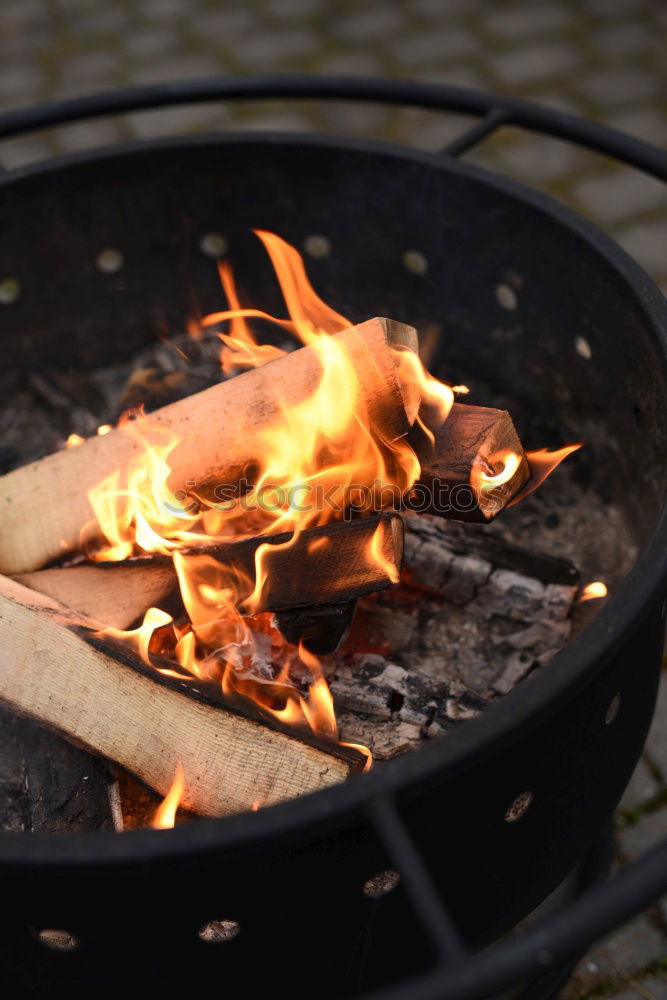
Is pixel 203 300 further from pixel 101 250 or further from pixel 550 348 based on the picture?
pixel 550 348

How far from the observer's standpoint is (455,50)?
13.3ft

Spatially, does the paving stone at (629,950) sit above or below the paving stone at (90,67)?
below

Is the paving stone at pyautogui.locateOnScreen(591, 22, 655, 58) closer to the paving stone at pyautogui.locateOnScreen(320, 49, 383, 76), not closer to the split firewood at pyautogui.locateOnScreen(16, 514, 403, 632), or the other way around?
the paving stone at pyautogui.locateOnScreen(320, 49, 383, 76)

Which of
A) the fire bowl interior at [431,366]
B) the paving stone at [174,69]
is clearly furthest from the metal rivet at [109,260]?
the paving stone at [174,69]

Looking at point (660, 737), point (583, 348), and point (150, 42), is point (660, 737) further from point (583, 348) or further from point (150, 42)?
point (150, 42)

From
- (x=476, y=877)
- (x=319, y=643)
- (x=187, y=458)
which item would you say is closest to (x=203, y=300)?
(x=187, y=458)

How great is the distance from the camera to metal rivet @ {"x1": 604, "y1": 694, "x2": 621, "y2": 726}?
4.35 ft

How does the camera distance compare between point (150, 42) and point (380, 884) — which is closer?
point (380, 884)

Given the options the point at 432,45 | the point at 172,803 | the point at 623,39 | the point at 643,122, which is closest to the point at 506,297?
the point at 172,803

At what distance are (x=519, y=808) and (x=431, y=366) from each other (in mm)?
1167

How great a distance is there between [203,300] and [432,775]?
4.93 ft

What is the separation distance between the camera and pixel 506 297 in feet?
6.63

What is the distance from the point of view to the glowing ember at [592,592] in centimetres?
176

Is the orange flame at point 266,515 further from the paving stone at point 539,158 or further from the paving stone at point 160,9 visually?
the paving stone at point 160,9
